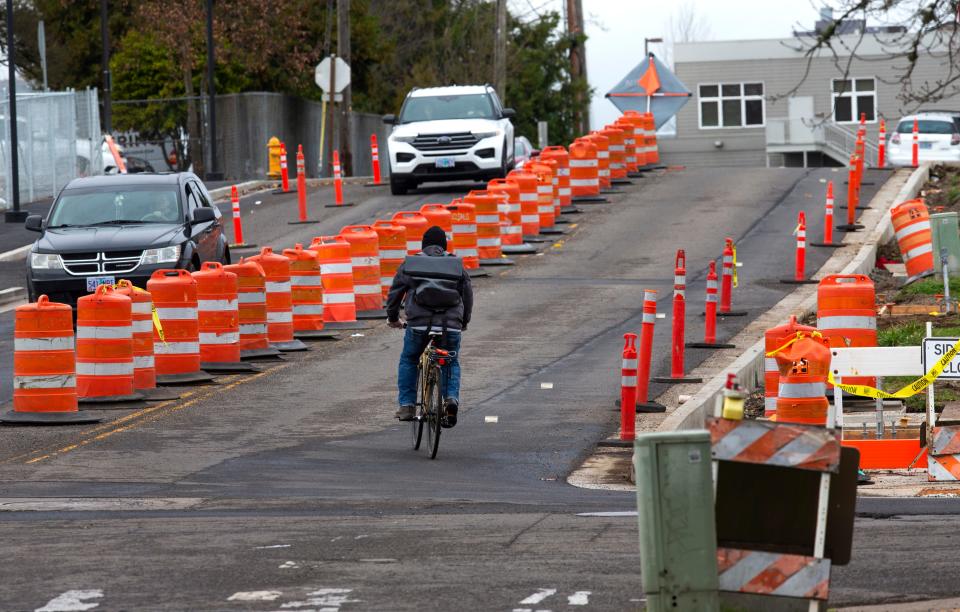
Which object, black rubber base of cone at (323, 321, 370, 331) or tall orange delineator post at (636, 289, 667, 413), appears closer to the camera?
tall orange delineator post at (636, 289, 667, 413)

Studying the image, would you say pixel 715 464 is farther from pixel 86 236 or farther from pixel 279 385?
pixel 86 236

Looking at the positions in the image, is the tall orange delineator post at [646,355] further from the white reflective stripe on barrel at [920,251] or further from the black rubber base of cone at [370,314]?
the white reflective stripe on barrel at [920,251]

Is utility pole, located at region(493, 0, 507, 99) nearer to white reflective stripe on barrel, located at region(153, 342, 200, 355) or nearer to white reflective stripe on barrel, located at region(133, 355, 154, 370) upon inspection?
white reflective stripe on barrel, located at region(153, 342, 200, 355)

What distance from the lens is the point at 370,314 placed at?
22.6m

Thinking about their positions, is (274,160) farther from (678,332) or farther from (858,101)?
(678,332)

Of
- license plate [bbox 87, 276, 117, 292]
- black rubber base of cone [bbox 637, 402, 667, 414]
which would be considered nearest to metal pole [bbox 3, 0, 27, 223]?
license plate [bbox 87, 276, 117, 292]

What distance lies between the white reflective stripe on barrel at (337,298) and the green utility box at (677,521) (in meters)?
14.9

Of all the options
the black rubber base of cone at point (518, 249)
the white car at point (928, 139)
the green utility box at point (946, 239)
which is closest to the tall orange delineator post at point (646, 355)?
the green utility box at point (946, 239)

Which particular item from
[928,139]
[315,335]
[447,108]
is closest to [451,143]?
[447,108]

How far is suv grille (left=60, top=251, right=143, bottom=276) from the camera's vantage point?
70.2 ft

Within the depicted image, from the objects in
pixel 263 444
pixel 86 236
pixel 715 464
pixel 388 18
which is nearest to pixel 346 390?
pixel 263 444

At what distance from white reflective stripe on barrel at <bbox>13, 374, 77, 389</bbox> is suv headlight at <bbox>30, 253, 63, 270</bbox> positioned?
6362 mm

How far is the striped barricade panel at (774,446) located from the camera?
288 inches

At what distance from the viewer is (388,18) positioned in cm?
6819
